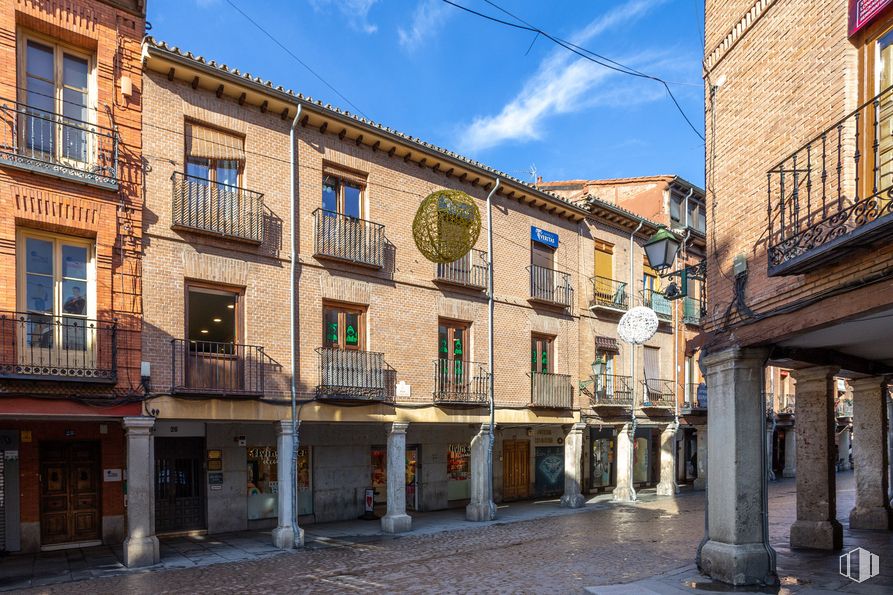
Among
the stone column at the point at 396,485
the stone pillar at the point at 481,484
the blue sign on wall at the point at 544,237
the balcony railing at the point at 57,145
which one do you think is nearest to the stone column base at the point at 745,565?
the stone column at the point at 396,485

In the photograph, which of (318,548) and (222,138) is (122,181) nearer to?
(222,138)

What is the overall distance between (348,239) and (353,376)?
11.0 ft

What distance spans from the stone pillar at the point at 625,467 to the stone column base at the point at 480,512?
22.8 feet

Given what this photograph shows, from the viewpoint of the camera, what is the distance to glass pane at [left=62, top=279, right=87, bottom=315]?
12172 mm

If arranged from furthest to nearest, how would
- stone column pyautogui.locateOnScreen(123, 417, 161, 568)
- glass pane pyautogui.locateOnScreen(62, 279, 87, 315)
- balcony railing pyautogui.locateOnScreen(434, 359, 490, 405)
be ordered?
balcony railing pyautogui.locateOnScreen(434, 359, 490, 405), glass pane pyautogui.locateOnScreen(62, 279, 87, 315), stone column pyautogui.locateOnScreen(123, 417, 161, 568)

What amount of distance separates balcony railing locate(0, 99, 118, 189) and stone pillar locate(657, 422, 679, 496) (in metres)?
21.7

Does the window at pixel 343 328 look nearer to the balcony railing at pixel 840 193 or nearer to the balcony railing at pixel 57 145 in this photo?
the balcony railing at pixel 57 145

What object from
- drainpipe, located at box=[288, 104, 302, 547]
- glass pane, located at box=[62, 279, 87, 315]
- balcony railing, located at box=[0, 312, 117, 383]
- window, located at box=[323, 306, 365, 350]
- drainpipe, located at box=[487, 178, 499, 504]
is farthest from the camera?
drainpipe, located at box=[487, 178, 499, 504]

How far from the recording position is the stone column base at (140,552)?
1199cm

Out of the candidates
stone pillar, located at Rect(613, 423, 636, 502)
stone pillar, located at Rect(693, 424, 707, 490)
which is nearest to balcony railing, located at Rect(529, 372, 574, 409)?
stone pillar, located at Rect(613, 423, 636, 502)

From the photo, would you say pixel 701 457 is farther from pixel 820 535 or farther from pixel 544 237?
pixel 820 535

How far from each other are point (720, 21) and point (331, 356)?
34.3 ft

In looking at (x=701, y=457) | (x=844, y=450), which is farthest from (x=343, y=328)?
(x=844, y=450)

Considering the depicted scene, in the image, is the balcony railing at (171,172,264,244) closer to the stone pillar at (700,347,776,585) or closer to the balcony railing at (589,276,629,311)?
the stone pillar at (700,347,776,585)
